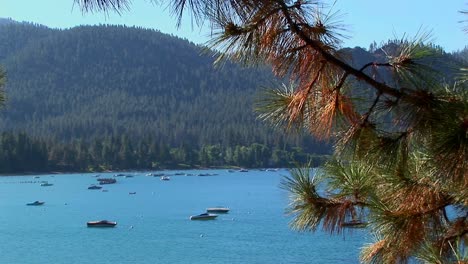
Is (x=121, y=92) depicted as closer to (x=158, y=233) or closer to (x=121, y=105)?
(x=121, y=105)

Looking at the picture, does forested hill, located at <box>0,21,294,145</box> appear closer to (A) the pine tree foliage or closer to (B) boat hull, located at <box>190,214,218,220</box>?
(B) boat hull, located at <box>190,214,218,220</box>

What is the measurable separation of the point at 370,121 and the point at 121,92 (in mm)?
156581

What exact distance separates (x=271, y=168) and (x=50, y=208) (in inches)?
2395

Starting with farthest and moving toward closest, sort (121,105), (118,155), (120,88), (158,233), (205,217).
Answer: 1. (120,88)
2. (121,105)
3. (118,155)
4. (205,217)
5. (158,233)

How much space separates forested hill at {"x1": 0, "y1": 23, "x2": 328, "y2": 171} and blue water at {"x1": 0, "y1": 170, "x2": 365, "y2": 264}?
44.3 m

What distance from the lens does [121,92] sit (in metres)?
157

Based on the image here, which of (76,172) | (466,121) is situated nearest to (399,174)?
(466,121)

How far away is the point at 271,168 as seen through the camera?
106m

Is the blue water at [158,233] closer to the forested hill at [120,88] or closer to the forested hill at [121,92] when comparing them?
the forested hill at [121,92]

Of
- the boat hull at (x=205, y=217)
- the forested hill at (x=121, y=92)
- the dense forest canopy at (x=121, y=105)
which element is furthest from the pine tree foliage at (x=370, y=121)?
the forested hill at (x=121, y=92)

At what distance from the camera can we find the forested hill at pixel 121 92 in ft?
382

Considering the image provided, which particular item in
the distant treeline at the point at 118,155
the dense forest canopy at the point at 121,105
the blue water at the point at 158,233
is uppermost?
the dense forest canopy at the point at 121,105

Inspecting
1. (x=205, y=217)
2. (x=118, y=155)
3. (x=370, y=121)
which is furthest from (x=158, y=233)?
(x=118, y=155)

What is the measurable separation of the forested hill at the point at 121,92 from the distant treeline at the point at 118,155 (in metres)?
0.62
